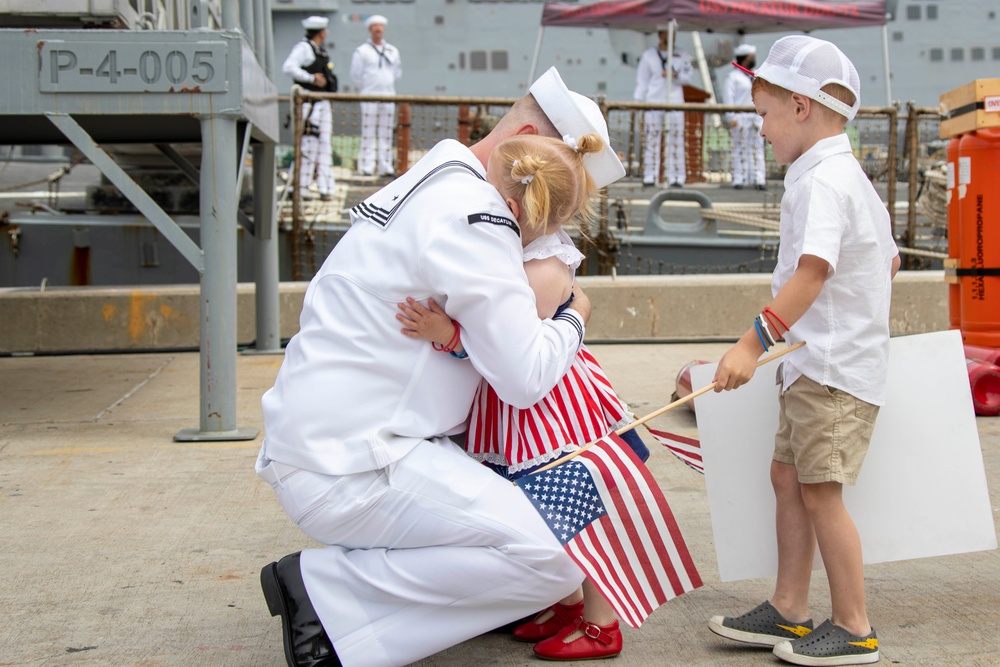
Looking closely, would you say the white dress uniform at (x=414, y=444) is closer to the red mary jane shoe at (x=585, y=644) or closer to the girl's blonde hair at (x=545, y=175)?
the girl's blonde hair at (x=545, y=175)

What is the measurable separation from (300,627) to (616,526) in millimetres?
769

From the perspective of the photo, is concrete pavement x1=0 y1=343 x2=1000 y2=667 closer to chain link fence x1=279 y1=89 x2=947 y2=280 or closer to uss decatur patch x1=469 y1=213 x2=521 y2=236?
uss decatur patch x1=469 y1=213 x2=521 y2=236

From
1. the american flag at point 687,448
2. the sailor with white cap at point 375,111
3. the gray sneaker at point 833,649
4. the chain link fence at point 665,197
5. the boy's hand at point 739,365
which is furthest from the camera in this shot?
the sailor with white cap at point 375,111

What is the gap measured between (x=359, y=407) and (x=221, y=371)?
9.47 ft

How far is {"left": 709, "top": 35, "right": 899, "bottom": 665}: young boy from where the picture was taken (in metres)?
2.59

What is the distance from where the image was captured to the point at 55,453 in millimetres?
5027

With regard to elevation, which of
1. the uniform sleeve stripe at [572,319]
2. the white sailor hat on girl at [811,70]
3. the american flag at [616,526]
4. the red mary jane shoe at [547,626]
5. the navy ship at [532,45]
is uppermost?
the navy ship at [532,45]

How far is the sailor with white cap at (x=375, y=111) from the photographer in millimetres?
11656

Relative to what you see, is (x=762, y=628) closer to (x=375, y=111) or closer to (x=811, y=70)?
(x=811, y=70)

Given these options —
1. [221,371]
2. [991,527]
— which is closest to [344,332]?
[991,527]

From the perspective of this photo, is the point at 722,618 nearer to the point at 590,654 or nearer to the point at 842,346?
the point at 590,654

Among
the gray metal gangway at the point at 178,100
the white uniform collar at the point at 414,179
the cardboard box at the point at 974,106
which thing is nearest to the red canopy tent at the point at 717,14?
the cardboard box at the point at 974,106

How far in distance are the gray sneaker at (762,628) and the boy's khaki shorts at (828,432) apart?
1.35 ft

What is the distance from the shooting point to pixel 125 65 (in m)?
5.03
